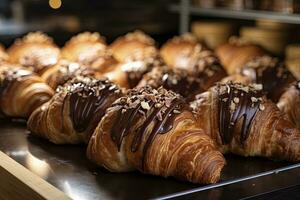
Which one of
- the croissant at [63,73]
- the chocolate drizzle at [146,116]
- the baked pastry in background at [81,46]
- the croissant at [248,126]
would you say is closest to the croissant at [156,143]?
the chocolate drizzle at [146,116]

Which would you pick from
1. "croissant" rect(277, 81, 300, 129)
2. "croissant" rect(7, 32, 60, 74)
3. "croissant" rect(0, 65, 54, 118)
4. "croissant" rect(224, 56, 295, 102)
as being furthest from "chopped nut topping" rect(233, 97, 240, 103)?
"croissant" rect(7, 32, 60, 74)

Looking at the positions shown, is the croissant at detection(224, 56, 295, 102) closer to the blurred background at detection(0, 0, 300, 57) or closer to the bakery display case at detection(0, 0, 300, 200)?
the bakery display case at detection(0, 0, 300, 200)

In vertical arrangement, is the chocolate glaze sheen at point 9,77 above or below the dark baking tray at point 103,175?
above

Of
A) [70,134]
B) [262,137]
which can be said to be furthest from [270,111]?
[70,134]

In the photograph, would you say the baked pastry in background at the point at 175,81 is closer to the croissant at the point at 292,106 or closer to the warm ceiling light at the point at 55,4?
the croissant at the point at 292,106

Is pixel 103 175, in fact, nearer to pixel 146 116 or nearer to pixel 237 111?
pixel 146 116
